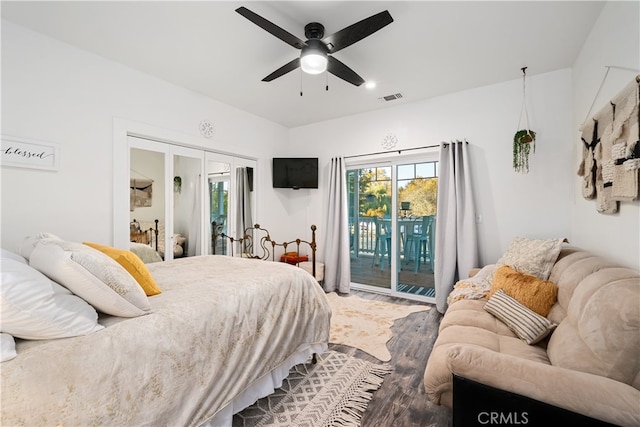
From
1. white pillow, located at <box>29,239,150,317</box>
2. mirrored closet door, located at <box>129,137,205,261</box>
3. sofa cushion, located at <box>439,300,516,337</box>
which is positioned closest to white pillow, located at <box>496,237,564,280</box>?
sofa cushion, located at <box>439,300,516,337</box>

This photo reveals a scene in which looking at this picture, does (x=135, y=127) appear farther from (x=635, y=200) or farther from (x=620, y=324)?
(x=635, y=200)

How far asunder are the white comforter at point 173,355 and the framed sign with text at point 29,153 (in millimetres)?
1440

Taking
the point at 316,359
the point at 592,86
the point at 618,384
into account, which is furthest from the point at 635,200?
the point at 316,359

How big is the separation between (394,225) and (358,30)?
292 cm

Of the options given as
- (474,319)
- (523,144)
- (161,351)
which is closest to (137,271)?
(161,351)

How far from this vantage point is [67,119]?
2504 millimetres

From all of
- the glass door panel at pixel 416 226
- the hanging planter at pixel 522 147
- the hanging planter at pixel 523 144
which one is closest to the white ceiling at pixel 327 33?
the hanging planter at pixel 523 144

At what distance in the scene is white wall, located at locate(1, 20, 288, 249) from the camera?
222 cm

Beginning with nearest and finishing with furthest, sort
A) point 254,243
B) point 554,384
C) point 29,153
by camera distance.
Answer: point 554,384
point 29,153
point 254,243

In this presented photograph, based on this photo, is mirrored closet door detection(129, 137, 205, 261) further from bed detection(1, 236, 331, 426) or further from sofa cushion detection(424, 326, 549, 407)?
sofa cushion detection(424, 326, 549, 407)

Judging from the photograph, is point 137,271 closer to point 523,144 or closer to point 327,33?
point 327,33

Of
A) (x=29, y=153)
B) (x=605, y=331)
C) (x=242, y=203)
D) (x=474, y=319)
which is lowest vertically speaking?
(x=474, y=319)

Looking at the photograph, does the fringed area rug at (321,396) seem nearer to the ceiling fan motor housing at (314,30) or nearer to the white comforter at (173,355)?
the white comforter at (173,355)

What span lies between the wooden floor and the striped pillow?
2.31ft
